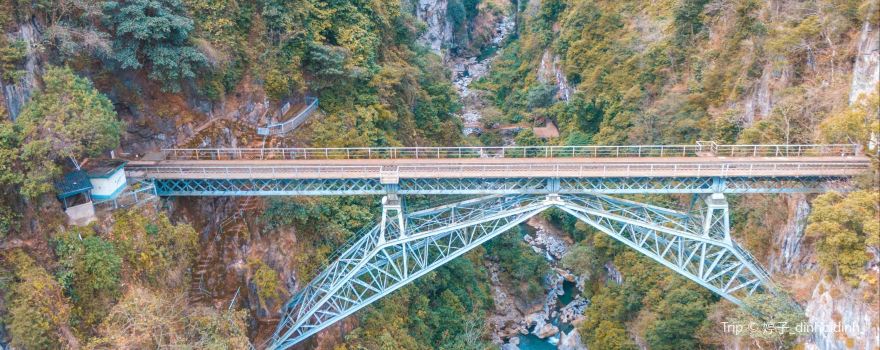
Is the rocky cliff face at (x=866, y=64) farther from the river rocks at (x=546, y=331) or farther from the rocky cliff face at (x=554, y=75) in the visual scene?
the rocky cliff face at (x=554, y=75)

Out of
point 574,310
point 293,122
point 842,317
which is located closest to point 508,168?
point 842,317

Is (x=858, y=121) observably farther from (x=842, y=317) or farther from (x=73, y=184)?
(x=73, y=184)

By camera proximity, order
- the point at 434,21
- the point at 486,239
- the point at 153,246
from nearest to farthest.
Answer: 1. the point at 153,246
2. the point at 486,239
3. the point at 434,21

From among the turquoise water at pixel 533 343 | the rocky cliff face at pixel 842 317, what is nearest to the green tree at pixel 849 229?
the rocky cliff face at pixel 842 317

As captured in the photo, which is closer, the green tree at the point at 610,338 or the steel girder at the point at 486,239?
the steel girder at the point at 486,239

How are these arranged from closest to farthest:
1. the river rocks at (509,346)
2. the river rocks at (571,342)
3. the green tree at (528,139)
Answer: the river rocks at (571,342) → the river rocks at (509,346) → the green tree at (528,139)
